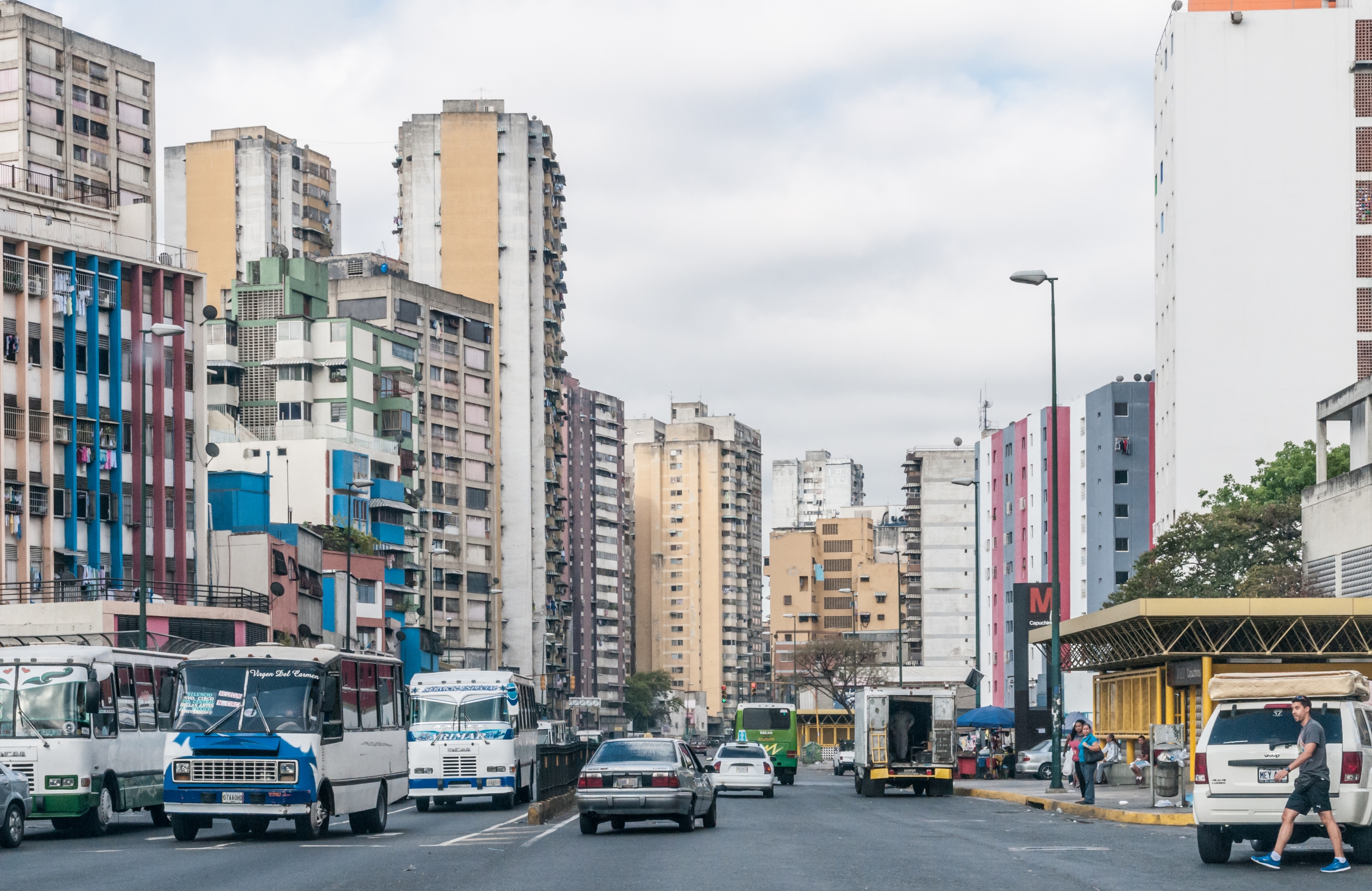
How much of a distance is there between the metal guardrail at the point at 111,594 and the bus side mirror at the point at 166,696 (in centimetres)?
3269

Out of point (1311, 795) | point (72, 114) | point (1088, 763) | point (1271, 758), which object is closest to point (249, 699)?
point (1271, 758)

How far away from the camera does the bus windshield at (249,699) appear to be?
26.2 meters

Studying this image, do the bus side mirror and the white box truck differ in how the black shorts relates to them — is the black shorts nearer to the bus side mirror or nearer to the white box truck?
the bus side mirror

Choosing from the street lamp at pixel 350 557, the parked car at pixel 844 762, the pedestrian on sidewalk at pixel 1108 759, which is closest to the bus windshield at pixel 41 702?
the pedestrian on sidewalk at pixel 1108 759

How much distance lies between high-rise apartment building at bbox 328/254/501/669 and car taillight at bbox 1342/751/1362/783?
332 ft

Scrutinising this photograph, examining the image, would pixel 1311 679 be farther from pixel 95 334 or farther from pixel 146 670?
pixel 95 334

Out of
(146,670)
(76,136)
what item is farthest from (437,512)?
(146,670)

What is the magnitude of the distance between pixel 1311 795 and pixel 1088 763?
17.2 m

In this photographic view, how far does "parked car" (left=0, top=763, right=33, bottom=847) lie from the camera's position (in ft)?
84.4

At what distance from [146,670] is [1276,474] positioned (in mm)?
44622

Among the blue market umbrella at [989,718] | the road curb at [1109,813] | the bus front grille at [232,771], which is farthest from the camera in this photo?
the blue market umbrella at [989,718]

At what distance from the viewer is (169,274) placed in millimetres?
81625

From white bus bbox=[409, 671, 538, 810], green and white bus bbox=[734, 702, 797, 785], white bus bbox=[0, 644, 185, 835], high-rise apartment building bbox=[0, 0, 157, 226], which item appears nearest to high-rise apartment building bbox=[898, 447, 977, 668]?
high-rise apartment building bbox=[0, 0, 157, 226]

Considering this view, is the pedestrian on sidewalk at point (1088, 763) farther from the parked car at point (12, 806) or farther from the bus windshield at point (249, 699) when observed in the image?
the parked car at point (12, 806)
